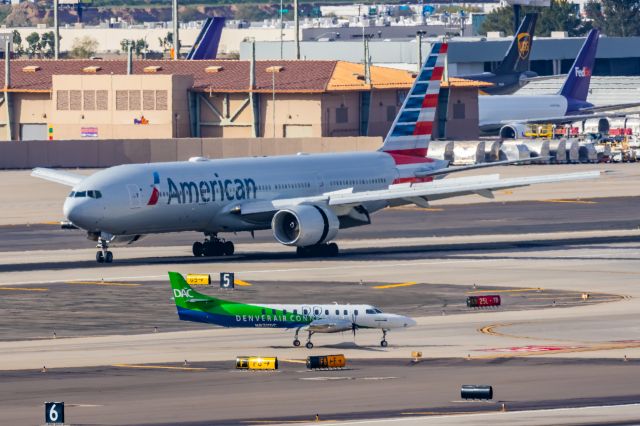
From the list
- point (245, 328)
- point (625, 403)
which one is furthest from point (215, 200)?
point (625, 403)

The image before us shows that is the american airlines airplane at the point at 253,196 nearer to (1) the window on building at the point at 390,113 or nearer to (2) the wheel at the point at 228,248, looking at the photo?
(2) the wheel at the point at 228,248

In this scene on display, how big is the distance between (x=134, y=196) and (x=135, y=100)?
2786 inches

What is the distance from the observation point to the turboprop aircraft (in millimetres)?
48250

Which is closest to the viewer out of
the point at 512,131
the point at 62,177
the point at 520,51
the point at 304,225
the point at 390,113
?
the point at 304,225

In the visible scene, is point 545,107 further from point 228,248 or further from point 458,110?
point 228,248

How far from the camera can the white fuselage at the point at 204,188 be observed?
7062 centimetres

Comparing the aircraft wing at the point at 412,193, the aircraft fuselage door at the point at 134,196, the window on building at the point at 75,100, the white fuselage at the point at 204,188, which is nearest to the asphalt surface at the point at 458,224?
the white fuselage at the point at 204,188

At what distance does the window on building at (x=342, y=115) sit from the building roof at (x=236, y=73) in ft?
6.55

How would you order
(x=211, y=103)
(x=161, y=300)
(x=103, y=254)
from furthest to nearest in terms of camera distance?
(x=211, y=103) → (x=103, y=254) → (x=161, y=300)

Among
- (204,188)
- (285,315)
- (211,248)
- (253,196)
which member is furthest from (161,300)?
(211,248)

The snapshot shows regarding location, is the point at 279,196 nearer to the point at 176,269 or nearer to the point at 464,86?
the point at 176,269

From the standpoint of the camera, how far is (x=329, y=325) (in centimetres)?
4822

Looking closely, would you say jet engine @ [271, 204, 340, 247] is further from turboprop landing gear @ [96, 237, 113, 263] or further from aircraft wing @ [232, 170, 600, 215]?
turboprop landing gear @ [96, 237, 113, 263]

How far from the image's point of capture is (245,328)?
5303cm
